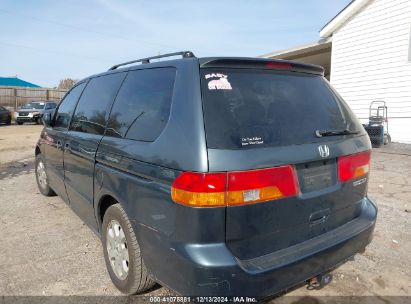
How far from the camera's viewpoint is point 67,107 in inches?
177

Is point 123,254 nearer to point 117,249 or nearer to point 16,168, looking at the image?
point 117,249

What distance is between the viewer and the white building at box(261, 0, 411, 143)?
10.8 meters

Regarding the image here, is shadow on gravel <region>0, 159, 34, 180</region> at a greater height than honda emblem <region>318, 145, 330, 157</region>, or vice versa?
honda emblem <region>318, 145, 330, 157</region>

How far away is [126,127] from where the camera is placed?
280cm

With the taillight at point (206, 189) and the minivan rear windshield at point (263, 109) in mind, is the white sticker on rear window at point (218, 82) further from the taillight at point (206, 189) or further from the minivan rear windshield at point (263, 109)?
the taillight at point (206, 189)

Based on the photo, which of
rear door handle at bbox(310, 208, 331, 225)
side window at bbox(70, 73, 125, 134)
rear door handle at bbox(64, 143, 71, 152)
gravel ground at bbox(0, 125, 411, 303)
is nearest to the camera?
rear door handle at bbox(310, 208, 331, 225)

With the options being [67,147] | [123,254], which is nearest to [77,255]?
[123,254]

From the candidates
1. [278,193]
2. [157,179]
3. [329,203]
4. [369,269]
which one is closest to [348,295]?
[369,269]

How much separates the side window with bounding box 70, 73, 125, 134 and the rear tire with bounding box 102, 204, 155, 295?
83cm

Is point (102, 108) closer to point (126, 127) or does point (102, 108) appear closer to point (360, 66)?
point (126, 127)

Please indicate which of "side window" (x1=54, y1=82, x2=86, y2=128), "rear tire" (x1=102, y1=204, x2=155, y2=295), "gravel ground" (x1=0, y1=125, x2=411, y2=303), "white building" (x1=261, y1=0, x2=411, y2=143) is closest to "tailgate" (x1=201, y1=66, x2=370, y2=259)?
"gravel ground" (x1=0, y1=125, x2=411, y2=303)

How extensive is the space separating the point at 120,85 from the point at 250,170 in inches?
65.7

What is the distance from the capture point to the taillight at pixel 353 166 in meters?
2.60

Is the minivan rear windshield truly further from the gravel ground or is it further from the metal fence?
the metal fence
